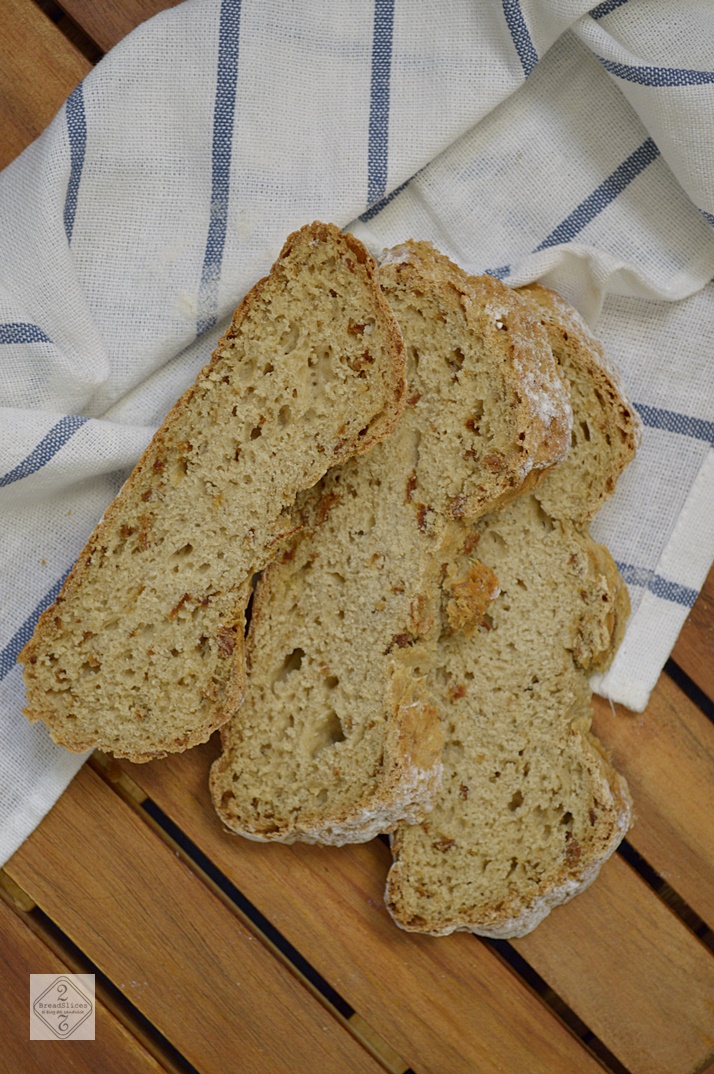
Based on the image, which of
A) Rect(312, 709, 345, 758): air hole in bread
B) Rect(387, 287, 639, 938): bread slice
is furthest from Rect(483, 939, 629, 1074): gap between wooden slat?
Rect(312, 709, 345, 758): air hole in bread

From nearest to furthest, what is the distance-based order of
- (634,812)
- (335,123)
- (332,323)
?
(332,323) < (335,123) < (634,812)

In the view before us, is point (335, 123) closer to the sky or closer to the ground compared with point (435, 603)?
closer to the sky

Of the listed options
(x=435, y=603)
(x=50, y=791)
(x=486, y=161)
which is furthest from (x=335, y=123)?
(x=50, y=791)

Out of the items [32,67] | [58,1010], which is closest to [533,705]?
[58,1010]

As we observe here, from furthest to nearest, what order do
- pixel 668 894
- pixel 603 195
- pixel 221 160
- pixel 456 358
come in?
pixel 668 894
pixel 603 195
pixel 221 160
pixel 456 358

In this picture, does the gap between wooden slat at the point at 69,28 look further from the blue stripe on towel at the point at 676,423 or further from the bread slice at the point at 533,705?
the blue stripe on towel at the point at 676,423

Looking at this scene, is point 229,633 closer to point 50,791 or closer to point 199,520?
point 199,520

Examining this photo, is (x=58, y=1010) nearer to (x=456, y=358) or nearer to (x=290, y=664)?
(x=290, y=664)
